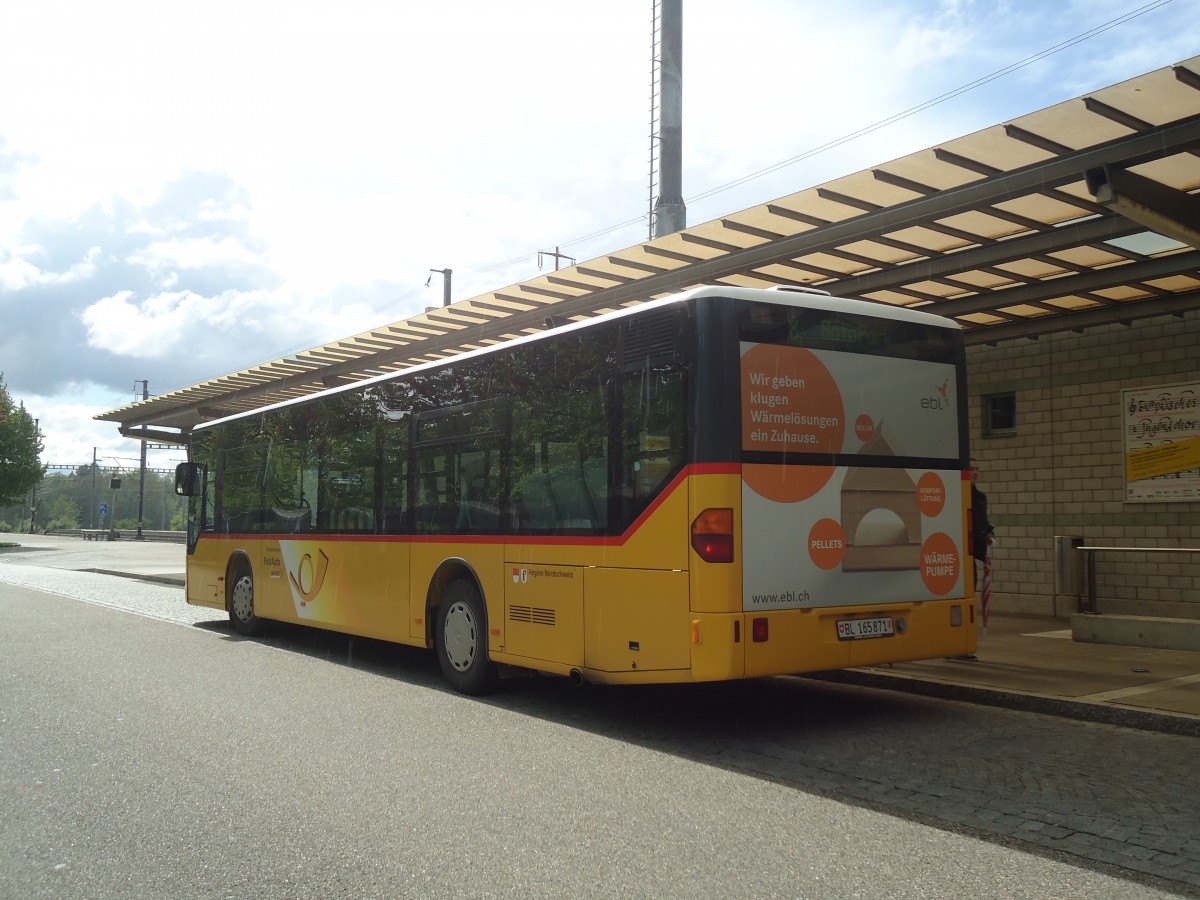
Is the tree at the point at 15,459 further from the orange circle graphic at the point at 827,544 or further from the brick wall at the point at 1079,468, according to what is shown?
the orange circle graphic at the point at 827,544

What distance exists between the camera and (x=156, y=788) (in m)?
5.74

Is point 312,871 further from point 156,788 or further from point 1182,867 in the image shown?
point 1182,867

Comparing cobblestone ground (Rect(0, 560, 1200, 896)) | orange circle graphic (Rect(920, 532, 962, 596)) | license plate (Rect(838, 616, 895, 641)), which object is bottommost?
cobblestone ground (Rect(0, 560, 1200, 896))

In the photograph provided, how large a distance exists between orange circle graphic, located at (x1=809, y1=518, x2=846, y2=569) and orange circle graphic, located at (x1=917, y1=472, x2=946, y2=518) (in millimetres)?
868

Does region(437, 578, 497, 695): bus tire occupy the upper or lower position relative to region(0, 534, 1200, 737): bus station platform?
upper

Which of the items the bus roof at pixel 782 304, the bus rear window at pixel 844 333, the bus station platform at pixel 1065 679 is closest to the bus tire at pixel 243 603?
the bus roof at pixel 782 304

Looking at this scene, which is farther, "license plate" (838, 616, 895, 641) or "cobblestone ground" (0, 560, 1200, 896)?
"license plate" (838, 616, 895, 641)

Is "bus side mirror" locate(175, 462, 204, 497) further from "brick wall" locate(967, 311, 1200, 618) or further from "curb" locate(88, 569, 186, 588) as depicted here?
"brick wall" locate(967, 311, 1200, 618)

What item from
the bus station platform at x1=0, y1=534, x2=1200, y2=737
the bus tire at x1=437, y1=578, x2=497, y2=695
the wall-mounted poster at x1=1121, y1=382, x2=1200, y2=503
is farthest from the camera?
the wall-mounted poster at x1=1121, y1=382, x2=1200, y2=503

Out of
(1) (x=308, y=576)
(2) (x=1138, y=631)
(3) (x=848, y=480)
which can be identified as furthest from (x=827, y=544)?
(1) (x=308, y=576)

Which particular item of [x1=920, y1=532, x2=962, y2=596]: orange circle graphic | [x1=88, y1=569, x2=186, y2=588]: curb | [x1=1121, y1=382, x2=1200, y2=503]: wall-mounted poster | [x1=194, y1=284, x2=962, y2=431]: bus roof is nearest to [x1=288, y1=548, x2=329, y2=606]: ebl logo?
[x1=194, y1=284, x2=962, y2=431]: bus roof

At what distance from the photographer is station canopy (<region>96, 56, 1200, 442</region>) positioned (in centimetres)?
845

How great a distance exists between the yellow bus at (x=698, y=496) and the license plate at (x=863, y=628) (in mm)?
13

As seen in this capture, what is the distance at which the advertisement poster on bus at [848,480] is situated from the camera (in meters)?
7.03
